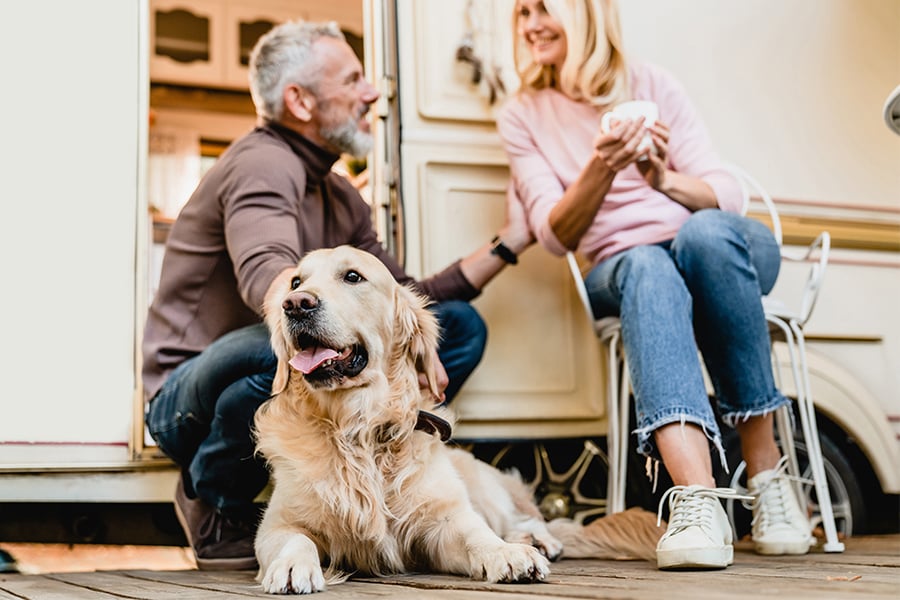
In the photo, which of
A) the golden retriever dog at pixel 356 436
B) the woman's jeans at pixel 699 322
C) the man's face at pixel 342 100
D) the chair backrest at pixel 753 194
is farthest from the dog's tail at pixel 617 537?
Answer: the man's face at pixel 342 100

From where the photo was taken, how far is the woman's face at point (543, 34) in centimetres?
228

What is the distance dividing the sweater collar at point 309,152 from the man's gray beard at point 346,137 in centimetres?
5

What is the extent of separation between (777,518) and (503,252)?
2.87 feet

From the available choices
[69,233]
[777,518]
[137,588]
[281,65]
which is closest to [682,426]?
[777,518]

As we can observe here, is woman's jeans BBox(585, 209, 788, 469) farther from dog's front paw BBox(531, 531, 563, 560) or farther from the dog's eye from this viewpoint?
the dog's eye

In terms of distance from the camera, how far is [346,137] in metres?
2.27

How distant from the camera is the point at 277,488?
1.63m

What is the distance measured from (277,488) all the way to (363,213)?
878 millimetres

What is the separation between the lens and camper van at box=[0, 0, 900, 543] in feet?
7.48

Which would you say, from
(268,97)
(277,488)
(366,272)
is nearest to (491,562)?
(277,488)

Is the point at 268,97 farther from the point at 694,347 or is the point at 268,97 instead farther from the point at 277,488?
the point at 694,347

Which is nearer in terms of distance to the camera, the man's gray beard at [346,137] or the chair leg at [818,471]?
the chair leg at [818,471]

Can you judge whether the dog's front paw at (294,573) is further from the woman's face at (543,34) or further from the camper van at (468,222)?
the woman's face at (543,34)

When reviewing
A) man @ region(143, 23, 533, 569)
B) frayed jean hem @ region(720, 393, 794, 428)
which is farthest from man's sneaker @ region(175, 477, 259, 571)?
frayed jean hem @ region(720, 393, 794, 428)
